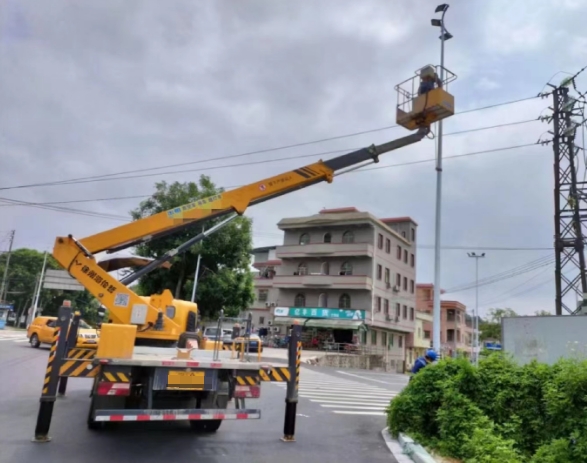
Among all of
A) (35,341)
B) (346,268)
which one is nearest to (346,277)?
(346,268)

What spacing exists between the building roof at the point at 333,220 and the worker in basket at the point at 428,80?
32102 mm

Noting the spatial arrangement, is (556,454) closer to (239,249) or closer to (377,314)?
(239,249)

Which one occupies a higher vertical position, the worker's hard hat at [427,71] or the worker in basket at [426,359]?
the worker's hard hat at [427,71]

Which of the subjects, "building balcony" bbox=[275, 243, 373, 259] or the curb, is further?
"building balcony" bbox=[275, 243, 373, 259]

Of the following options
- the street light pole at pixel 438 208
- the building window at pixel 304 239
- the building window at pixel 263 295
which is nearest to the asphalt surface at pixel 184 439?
the street light pole at pixel 438 208

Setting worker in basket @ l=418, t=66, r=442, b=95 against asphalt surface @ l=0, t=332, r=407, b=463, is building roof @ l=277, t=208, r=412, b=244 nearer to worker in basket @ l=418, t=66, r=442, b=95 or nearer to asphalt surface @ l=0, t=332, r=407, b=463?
worker in basket @ l=418, t=66, r=442, b=95

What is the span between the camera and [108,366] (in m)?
5.80

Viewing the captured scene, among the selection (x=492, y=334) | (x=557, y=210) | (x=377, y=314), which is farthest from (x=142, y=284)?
(x=492, y=334)

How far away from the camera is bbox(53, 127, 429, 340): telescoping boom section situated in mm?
8102

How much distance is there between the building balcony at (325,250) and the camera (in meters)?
42.7

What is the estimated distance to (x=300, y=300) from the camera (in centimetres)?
4550

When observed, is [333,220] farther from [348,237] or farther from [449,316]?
[449,316]

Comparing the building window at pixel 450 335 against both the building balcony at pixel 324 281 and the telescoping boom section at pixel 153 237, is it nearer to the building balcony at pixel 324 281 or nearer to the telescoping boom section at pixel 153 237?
the building balcony at pixel 324 281

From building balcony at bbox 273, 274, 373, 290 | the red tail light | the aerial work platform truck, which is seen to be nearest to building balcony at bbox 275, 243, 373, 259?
building balcony at bbox 273, 274, 373, 290
